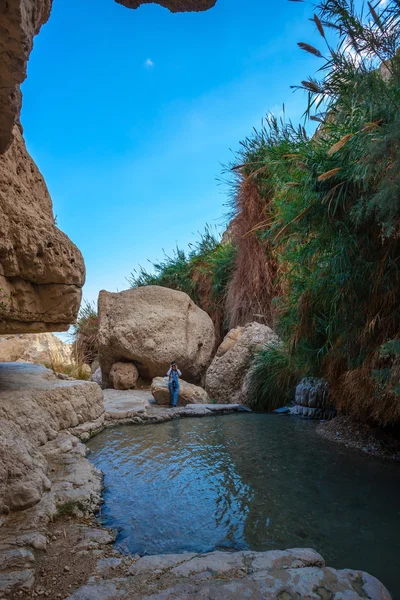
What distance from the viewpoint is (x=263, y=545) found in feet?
7.41

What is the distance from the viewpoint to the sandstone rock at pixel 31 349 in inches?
366

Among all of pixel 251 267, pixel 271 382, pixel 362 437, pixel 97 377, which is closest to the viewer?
pixel 362 437

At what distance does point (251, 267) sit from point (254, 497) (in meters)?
6.39

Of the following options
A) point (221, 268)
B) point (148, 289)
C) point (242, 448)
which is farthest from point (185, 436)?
point (221, 268)

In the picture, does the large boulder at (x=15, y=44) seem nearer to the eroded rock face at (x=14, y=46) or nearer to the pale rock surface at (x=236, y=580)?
the eroded rock face at (x=14, y=46)

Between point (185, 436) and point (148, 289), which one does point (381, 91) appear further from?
point (148, 289)

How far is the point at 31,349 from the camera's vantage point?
33.2 ft

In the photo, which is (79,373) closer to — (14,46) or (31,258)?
(31,258)

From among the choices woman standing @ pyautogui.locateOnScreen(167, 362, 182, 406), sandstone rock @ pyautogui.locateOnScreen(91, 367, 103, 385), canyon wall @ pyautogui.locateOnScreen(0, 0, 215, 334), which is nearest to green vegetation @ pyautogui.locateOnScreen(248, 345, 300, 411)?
woman standing @ pyautogui.locateOnScreen(167, 362, 182, 406)

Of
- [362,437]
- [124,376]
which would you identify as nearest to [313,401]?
[362,437]

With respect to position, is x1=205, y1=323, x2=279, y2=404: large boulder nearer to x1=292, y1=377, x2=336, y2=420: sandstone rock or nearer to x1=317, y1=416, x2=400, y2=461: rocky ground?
x1=292, y1=377, x2=336, y2=420: sandstone rock

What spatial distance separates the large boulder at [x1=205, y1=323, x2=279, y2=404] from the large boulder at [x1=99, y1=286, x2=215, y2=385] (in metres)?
1.25

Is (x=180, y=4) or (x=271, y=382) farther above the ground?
(x=180, y=4)

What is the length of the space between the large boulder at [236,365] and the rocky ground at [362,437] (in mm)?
2757
